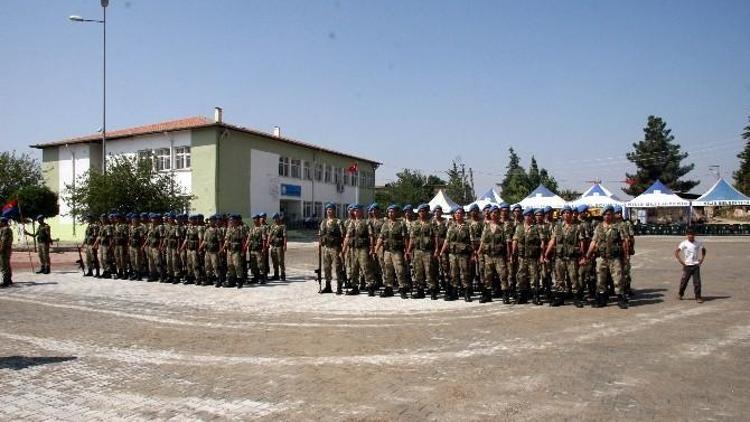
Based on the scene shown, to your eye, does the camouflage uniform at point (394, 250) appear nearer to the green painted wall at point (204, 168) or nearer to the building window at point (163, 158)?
the green painted wall at point (204, 168)

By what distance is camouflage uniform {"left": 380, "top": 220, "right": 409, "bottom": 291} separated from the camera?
1198 centimetres

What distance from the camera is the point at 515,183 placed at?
68562 mm

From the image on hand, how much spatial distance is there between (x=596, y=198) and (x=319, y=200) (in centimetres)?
2219

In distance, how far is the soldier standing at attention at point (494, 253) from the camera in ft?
36.5

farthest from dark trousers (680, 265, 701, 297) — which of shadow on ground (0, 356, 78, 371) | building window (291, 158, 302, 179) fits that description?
building window (291, 158, 302, 179)

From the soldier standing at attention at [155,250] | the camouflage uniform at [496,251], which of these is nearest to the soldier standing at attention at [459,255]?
the camouflage uniform at [496,251]

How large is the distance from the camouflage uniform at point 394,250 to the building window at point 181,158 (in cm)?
2885

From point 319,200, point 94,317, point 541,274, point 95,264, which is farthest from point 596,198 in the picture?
point 94,317

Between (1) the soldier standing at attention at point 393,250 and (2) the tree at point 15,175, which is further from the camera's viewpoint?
(2) the tree at point 15,175

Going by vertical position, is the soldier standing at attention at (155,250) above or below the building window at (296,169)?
below

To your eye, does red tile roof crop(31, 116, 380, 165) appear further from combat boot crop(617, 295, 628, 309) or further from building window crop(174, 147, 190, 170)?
combat boot crop(617, 295, 628, 309)

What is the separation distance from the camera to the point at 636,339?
7668 millimetres

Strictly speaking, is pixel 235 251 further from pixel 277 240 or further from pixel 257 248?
pixel 277 240

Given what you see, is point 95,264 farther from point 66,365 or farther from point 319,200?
point 319,200
